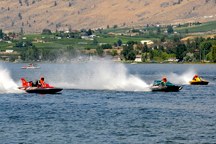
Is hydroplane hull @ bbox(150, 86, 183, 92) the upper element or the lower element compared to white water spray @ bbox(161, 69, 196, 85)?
upper

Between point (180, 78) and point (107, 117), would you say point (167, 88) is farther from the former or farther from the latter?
point (180, 78)

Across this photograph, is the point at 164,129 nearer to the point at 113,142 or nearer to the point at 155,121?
the point at 155,121

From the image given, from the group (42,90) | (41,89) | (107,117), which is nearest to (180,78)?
(42,90)

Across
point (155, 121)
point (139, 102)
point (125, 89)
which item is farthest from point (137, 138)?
point (125, 89)

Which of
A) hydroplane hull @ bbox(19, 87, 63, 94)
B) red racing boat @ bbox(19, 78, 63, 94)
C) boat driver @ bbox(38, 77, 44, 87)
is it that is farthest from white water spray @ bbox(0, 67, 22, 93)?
boat driver @ bbox(38, 77, 44, 87)

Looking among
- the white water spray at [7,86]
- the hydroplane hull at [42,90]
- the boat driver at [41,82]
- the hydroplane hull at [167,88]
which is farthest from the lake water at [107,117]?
the boat driver at [41,82]

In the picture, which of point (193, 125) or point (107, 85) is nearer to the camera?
point (193, 125)

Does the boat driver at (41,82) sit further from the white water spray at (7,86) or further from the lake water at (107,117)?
the white water spray at (7,86)

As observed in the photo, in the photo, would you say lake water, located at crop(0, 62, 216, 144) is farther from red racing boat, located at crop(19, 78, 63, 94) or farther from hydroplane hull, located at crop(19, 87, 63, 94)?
red racing boat, located at crop(19, 78, 63, 94)

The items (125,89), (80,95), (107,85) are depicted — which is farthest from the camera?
(107,85)

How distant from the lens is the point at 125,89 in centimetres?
8950

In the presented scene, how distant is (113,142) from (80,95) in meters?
37.6

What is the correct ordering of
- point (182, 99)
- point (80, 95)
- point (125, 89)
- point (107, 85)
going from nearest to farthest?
point (182, 99), point (80, 95), point (125, 89), point (107, 85)

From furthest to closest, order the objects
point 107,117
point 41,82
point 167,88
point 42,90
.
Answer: point 167,88, point 42,90, point 41,82, point 107,117
